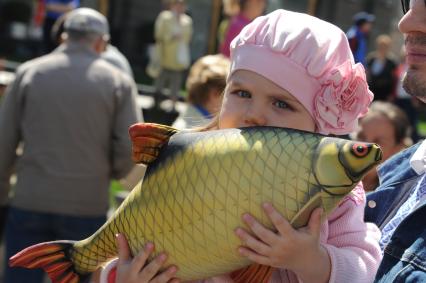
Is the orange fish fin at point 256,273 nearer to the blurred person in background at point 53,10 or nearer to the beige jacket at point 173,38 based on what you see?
the blurred person in background at point 53,10

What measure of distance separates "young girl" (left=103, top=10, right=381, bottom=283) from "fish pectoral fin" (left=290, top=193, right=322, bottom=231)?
130 mm

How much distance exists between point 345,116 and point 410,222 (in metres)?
0.37

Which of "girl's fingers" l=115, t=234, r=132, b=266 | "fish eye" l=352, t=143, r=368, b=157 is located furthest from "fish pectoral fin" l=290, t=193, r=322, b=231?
"girl's fingers" l=115, t=234, r=132, b=266

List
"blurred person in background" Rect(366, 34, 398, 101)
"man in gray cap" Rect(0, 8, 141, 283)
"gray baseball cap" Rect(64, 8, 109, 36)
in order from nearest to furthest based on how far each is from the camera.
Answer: "man in gray cap" Rect(0, 8, 141, 283), "gray baseball cap" Rect(64, 8, 109, 36), "blurred person in background" Rect(366, 34, 398, 101)

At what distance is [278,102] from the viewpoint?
1.82m

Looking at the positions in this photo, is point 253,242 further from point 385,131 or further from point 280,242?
point 385,131

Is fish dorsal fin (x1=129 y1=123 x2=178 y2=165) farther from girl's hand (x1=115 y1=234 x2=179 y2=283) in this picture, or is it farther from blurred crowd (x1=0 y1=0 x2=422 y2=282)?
blurred crowd (x1=0 y1=0 x2=422 y2=282)

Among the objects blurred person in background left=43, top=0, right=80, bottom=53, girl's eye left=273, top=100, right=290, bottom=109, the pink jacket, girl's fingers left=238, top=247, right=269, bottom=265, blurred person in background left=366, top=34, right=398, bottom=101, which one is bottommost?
blurred person in background left=366, top=34, right=398, bottom=101

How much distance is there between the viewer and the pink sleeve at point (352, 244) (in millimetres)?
1673

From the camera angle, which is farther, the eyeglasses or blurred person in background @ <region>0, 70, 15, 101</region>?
blurred person in background @ <region>0, 70, 15, 101</region>

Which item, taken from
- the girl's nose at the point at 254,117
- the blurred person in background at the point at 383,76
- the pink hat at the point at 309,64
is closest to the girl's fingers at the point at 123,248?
the girl's nose at the point at 254,117

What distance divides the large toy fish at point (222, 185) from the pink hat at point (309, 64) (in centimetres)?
25

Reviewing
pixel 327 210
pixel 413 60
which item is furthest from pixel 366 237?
pixel 413 60

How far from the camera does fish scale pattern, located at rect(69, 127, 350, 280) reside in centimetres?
153
